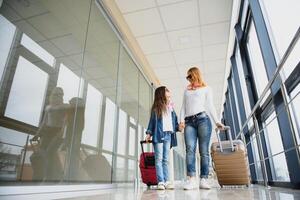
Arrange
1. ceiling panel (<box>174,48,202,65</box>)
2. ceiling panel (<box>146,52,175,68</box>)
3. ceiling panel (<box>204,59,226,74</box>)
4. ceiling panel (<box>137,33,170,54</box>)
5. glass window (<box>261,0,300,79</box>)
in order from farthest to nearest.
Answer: ceiling panel (<box>204,59,226,74</box>), ceiling panel (<box>146,52,175,68</box>), ceiling panel (<box>174,48,202,65</box>), ceiling panel (<box>137,33,170,54</box>), glass window (<box>261,0,300,79</box>)

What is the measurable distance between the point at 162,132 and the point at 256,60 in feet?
6.26

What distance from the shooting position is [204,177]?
7.39ft

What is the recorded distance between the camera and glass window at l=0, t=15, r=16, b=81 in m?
1.21

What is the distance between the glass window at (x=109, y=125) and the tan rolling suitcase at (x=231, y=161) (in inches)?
48.3

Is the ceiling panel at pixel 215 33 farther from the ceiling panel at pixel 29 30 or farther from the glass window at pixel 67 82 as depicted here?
the ceiling panel at pixel 29 30

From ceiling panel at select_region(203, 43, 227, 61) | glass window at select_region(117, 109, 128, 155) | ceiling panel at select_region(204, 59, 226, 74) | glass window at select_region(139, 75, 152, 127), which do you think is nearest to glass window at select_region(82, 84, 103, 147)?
glass window at select_region(117, 109, 128, 155)

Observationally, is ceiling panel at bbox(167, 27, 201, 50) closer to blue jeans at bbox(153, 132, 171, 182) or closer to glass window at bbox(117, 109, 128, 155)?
glass window at bbox(117, 109, 128, 155)

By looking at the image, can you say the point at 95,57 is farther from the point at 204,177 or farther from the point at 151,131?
the point at 204,177

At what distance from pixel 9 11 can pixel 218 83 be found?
211 inches

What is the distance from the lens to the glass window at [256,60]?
10.0 feet

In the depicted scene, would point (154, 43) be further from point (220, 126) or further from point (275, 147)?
point (275, 147)

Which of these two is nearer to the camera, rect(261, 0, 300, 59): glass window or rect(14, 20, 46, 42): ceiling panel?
rect(14, 20, 46, 42): ceiling panel

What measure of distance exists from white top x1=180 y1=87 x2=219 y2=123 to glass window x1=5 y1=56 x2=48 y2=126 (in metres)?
1.49

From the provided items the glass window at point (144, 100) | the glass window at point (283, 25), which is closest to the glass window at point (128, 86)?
the glass window at point (144, 100)
